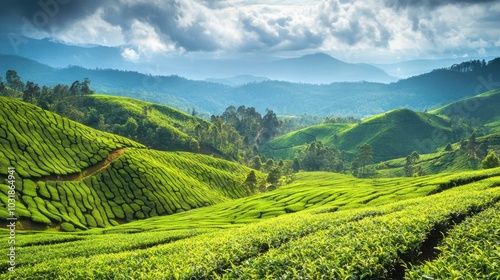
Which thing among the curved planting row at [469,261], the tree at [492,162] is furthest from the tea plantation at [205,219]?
the tree at [492,162]

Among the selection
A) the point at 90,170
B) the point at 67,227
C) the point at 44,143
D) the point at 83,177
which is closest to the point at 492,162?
the point at 67,227

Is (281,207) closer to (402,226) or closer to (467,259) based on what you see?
(402,226)

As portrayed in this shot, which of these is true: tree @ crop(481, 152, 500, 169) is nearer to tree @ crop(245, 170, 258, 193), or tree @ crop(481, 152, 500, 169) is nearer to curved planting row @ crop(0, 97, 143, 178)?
tree @ crop(245, 170, 258, 193)

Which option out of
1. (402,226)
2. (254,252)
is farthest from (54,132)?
(402,226)

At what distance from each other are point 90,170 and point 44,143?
52.8 ft

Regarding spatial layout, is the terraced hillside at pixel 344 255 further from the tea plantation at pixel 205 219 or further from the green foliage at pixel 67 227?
the green foliage at pixel 67 227

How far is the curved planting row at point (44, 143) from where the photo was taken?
81.4 meters

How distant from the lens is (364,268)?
557 inches

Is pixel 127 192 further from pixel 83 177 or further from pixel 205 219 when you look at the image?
pixel 205 219

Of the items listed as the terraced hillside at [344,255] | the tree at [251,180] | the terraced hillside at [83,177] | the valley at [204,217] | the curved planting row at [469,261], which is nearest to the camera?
the curved planting row at [469,261]

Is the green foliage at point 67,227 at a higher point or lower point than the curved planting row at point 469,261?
lower

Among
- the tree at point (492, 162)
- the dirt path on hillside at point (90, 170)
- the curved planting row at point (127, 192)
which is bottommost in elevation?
the tree at point (492, 162)

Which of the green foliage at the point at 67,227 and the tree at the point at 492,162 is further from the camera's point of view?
the tree at the point at 492,162

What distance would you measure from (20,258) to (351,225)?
34.1 m
